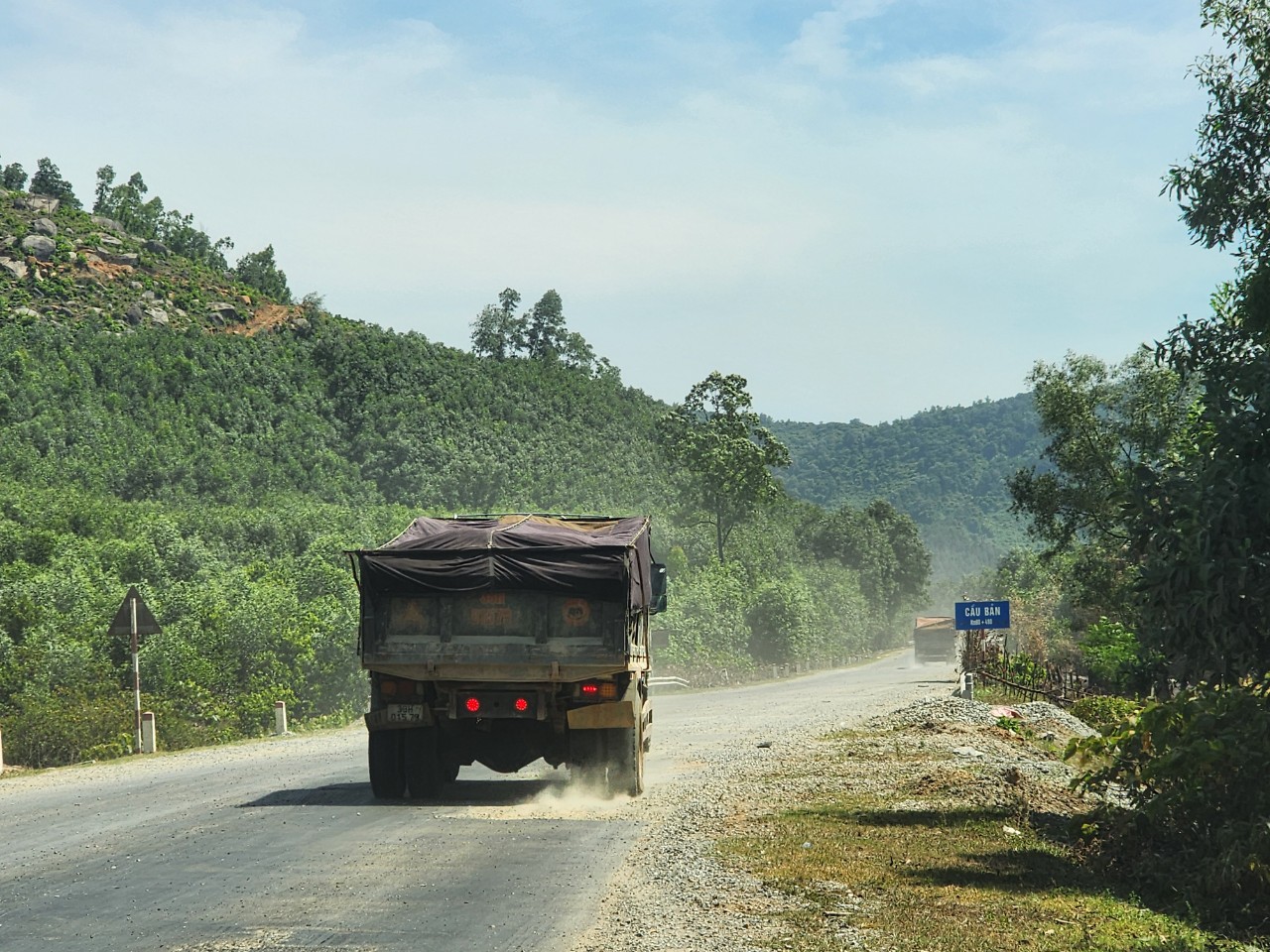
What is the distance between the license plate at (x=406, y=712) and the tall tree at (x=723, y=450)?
70.4 metres

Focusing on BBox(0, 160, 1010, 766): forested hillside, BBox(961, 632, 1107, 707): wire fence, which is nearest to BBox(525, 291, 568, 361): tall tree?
BBox(0, 160, 1010, 766): forested hillside

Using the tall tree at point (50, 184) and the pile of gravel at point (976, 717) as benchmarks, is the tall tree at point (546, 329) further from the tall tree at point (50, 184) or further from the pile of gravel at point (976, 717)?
the pile of gravel at point (976, 717)

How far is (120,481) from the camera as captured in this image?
241 feet

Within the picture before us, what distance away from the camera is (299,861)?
1128 centimetres

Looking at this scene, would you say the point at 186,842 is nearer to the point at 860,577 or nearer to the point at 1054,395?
the point at 1054,395

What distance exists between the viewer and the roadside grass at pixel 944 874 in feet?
28.1

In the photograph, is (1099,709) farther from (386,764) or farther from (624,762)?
(386,764)

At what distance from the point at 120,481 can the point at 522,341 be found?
8035 centimetres

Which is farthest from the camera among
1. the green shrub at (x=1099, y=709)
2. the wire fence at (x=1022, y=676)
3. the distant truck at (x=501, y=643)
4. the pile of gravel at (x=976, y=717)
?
the wire fence at (x=1022, y=676)

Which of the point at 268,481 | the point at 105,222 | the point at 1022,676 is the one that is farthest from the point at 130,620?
the point at 105,222

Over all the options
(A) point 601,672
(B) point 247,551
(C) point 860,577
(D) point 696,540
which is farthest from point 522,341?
(A) point 601,672

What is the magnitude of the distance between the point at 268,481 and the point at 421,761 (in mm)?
68797

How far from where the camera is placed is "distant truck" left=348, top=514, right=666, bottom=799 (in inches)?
594

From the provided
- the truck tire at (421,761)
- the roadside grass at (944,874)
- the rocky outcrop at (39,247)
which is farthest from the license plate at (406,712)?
the rocky outcrop at (39,247)
